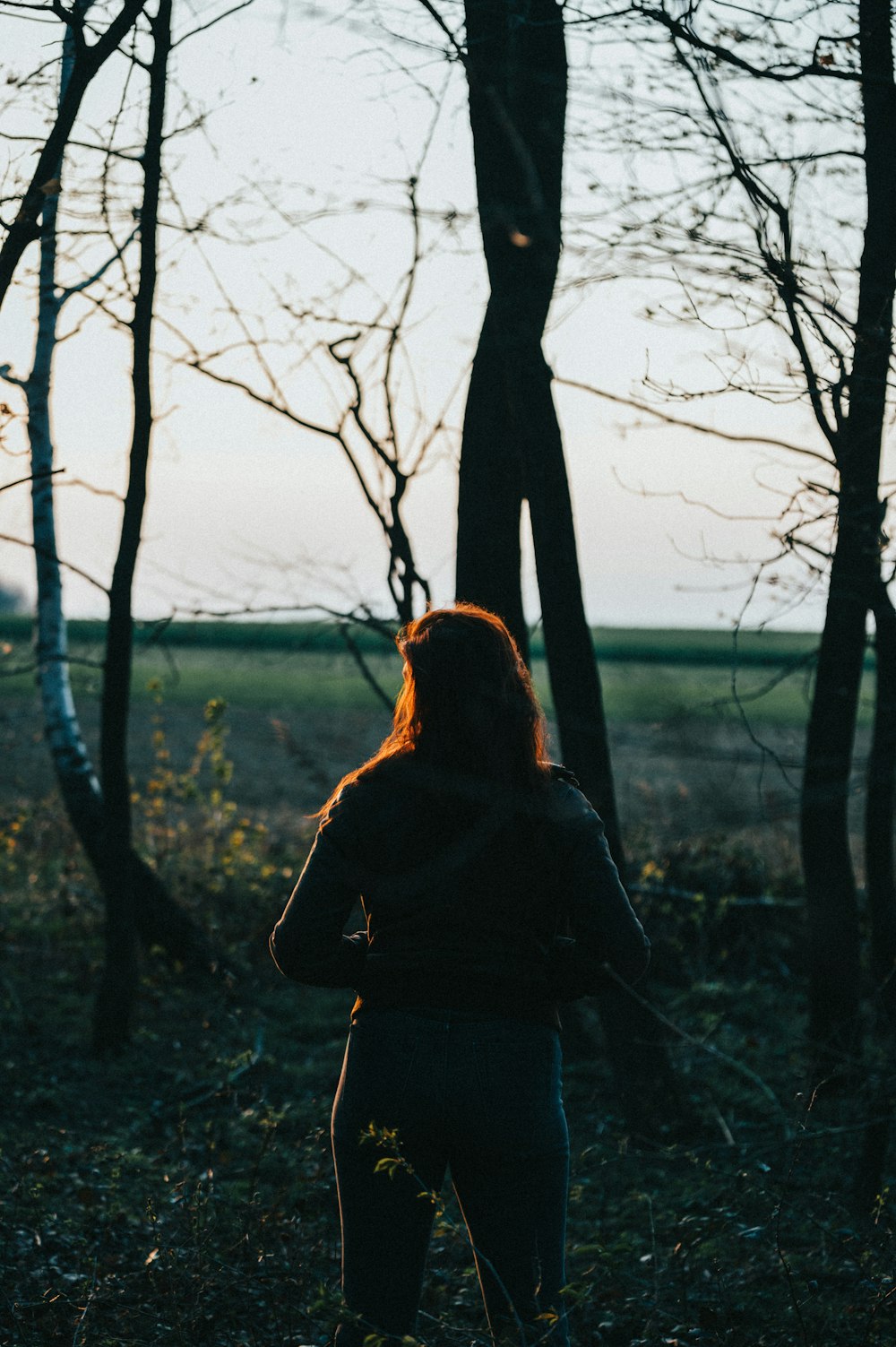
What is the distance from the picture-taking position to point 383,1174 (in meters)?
2.28

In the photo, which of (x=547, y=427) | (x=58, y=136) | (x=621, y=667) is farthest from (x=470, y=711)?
(x=547, y=427)

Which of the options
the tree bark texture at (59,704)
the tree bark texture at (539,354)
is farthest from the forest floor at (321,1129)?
the tree bark texture at (539,354)

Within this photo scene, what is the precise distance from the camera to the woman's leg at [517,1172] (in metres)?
2.20

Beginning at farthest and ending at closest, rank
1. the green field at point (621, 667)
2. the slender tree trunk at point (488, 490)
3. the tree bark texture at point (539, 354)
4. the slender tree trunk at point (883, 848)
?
1. the slender tree trunk at point (488, 490)
2. the tree bark texture at point (539, 354)
3. the slender tree trunk at point (883, 848)
4. the green field at point (621, 667)

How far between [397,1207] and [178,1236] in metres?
2.29

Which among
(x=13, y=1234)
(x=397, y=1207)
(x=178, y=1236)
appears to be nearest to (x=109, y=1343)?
(x=178, y=1236)

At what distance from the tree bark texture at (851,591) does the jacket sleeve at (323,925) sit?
1155 mm

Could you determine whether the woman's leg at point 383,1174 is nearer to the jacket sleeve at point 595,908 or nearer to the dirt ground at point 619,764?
the jacket sleeve at point 595,908

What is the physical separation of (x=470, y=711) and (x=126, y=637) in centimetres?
531

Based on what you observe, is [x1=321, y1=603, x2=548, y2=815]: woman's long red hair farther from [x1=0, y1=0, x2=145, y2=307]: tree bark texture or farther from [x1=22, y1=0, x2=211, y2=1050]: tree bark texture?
[x1=22, y1=0, x2=211, y2=1050]: tree bark texture

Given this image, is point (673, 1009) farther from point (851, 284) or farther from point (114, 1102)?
point (851, 284)

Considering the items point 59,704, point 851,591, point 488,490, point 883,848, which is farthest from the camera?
point 59,704

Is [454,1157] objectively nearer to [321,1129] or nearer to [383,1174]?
[383,1174]

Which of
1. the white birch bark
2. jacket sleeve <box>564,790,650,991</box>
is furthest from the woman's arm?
the white birch bark
